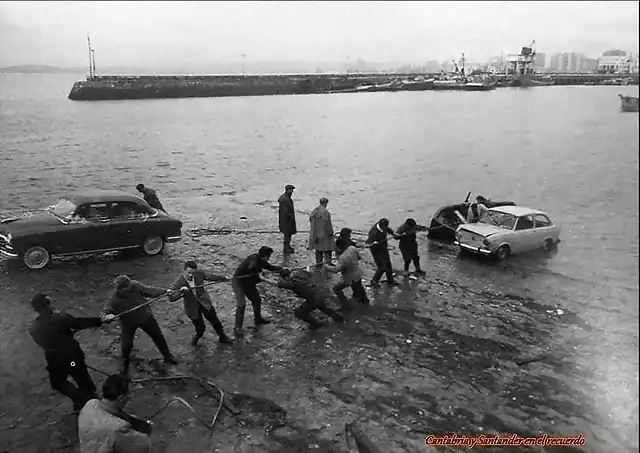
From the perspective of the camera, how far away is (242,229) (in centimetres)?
1672

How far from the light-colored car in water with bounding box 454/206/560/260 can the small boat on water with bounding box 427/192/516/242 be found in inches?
25.9

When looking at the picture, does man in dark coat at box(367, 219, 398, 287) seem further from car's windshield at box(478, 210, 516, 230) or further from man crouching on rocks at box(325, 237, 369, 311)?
car's windshield at box(478, 210, 516, 230)

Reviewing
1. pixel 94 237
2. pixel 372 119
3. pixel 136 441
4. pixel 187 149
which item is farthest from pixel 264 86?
pixel 136 441

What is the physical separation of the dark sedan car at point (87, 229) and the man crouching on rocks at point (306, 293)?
4902 millimetres

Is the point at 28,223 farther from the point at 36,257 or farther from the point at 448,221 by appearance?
the point at 448,221

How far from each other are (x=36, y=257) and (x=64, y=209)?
1.20m

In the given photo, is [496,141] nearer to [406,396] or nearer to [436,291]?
[436,291]

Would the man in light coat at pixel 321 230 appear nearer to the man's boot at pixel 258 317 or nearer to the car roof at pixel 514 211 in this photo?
the man's boot at pixel 258 317

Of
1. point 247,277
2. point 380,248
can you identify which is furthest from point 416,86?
point 247,277

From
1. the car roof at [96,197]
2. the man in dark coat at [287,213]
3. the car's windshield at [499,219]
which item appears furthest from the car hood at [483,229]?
the car roof at [96,197]

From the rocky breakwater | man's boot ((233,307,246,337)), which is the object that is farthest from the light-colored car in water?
the rocky breakwater

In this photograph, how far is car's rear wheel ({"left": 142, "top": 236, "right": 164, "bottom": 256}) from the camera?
12769 mm

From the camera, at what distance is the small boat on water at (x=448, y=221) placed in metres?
15.2

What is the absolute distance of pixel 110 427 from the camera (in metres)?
4.55
